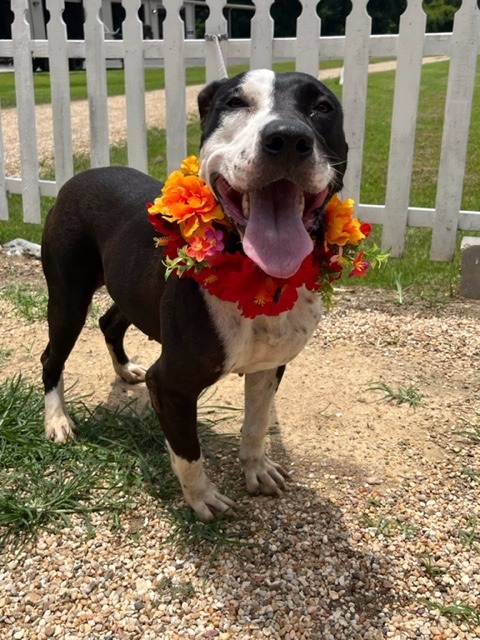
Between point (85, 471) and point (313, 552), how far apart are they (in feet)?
3.51

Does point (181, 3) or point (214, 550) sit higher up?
point (181, 3)

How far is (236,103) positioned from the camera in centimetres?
240

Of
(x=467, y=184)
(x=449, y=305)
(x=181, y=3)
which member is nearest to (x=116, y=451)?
(x=449, y=305)

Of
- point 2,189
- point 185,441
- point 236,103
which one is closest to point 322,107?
point 236,103

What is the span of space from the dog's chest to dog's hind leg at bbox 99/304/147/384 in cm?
131

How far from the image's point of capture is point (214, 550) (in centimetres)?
268

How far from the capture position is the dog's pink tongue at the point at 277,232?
2.20 m

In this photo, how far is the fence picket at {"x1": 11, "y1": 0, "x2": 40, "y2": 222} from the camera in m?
5.77

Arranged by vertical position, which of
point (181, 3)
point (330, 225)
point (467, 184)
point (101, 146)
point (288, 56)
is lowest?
point (467, 184)

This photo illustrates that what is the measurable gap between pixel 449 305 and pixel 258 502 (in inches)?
99.4

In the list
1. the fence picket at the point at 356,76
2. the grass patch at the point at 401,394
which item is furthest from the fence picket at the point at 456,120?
the grass patch at the point at 401,394

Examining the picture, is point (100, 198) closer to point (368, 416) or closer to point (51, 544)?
point (51, 544)

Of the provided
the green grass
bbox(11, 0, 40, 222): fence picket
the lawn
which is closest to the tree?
the green grass

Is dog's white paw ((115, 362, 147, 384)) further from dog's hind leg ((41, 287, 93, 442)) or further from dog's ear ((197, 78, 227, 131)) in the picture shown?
dog's ear ((197, 78, 227, 131))
